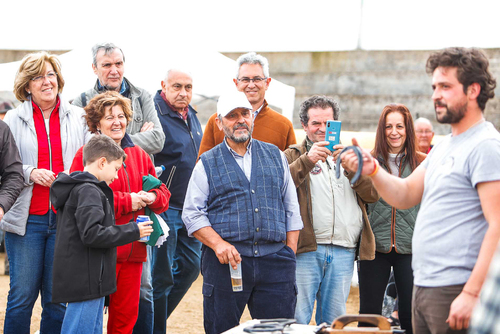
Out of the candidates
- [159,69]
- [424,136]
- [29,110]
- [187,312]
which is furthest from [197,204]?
[159,69]

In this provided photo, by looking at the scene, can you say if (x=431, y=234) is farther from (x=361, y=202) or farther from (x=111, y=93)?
(x=111, y=93)

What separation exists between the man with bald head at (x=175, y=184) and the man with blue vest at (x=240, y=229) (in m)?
1.02

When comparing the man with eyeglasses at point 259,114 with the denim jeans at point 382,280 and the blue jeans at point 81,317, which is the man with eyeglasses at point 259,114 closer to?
the denim jeans at point 382,280

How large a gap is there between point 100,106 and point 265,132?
1.18 metres

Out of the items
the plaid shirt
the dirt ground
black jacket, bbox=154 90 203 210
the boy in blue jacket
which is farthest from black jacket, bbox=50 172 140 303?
the plaid shirt

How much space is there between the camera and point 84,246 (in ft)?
11.0

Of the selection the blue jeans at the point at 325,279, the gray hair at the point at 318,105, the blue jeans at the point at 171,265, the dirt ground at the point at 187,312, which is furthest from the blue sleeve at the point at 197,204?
the dirt ground at the point at 187,312

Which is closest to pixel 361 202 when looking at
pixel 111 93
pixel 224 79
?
pixel 111 93

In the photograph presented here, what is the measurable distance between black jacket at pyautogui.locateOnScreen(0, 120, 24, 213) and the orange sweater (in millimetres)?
1243

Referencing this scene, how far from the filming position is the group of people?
338 cm

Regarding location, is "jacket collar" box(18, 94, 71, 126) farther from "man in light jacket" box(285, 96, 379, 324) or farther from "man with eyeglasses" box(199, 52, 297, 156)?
"man in light jacket" box(285, 96, 379, 324)

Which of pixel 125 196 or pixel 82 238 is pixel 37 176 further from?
pixel 82 238

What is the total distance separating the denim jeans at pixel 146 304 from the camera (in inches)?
160

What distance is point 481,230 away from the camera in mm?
2449
